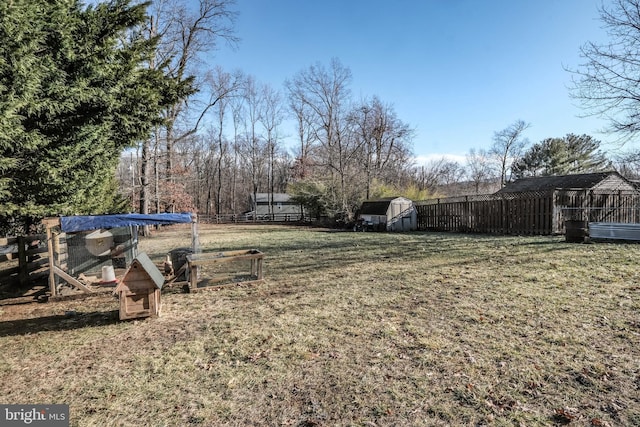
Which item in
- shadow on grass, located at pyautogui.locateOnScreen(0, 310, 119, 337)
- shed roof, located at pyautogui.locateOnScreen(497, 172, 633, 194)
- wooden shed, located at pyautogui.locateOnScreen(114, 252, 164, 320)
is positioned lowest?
shadow on grass, located at pyautogui.locateOnScreen(0, 310, 119, 337)

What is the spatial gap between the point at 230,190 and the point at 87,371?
51.5 m

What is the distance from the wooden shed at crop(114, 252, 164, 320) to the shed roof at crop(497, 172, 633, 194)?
22.0 meters

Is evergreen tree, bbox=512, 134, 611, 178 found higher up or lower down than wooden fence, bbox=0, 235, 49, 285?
higher up

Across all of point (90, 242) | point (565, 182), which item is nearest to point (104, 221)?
point (90, 242)

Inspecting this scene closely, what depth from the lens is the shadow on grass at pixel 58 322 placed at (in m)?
4.67

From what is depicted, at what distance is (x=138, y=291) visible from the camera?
4930mm

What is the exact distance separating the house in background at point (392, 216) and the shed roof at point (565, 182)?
8231mm

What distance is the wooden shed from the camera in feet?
15.6

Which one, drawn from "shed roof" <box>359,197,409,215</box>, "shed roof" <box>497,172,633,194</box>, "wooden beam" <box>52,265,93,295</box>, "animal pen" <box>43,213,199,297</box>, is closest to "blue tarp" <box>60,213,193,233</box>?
"animal pen" <box>43,213,199,297</box>

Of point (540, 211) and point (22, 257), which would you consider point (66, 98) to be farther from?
point (540, 211)

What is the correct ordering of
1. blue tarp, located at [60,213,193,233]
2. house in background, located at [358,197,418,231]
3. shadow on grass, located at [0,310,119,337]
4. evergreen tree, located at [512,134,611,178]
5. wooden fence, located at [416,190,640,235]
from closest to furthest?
shadow on grass, located at [0,310,119,337], blue tarp, located at [60,213,193,233], wooden fence, located at [416,190,640,235], house in background, located at [358,197,418,231], evergreen tree, located at [512,134,611,178]

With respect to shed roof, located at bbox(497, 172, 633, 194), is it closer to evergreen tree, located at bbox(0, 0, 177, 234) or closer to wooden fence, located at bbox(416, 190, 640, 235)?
wooden fence, located at bbox(416, 190, 640, 235)

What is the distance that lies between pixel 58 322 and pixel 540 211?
17.1 m

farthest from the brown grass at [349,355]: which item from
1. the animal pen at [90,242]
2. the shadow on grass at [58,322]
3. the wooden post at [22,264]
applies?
the wooden post at [22,264]
